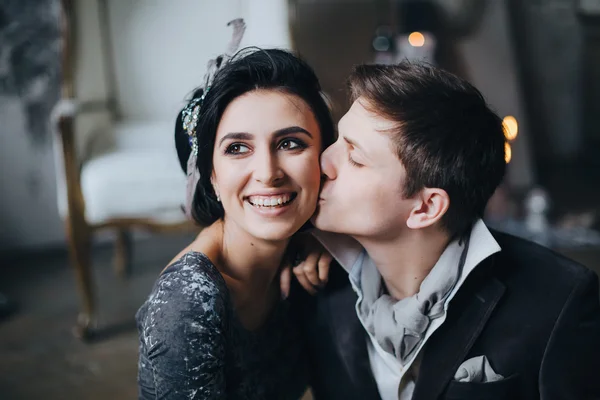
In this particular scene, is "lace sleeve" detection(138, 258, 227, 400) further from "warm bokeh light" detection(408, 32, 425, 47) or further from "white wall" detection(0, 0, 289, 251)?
"warm bokeh light" detection(408, 32, 425, 47)

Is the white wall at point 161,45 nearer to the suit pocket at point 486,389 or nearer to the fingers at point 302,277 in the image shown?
the fingers at point 302,277

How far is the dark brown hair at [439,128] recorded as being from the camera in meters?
1.08

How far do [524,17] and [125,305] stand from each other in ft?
12.4

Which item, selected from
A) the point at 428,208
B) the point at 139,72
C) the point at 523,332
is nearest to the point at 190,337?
the point at 428,208

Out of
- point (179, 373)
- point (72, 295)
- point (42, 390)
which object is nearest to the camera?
point (179, 373)

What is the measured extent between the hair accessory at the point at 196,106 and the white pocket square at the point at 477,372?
65 cm

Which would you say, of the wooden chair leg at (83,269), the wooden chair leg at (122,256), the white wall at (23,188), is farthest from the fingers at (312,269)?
the white wall at (23,188)

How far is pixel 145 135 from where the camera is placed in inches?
109

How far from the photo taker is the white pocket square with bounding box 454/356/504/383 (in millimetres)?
1161

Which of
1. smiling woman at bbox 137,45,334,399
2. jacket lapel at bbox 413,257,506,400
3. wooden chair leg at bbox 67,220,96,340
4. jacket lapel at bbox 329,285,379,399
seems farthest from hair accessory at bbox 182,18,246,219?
wooden chair leg at bbox 67,220,96,340

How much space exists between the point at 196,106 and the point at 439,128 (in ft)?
1.57

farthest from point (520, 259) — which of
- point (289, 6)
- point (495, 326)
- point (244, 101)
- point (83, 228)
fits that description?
point (83, 228)

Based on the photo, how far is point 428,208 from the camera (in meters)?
1.16

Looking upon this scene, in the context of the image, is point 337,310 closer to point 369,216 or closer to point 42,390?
point 369,216
